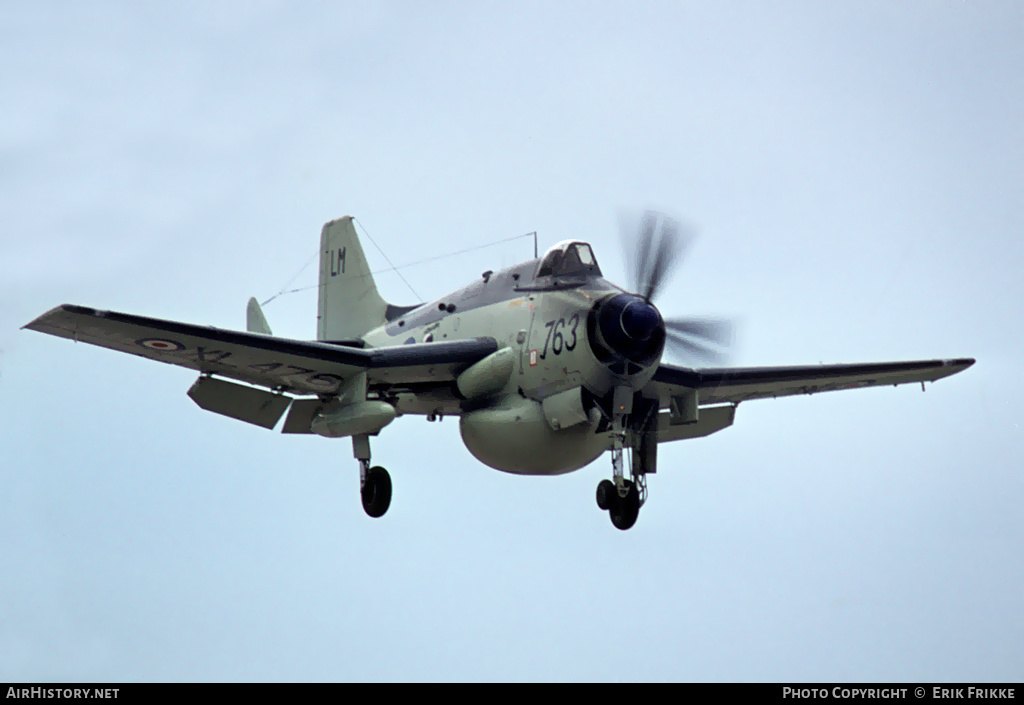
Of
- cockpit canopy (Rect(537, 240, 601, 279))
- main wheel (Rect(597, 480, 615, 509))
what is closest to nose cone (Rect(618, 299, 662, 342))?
cockpit canopy (Rect(537, 240, 601, 279))

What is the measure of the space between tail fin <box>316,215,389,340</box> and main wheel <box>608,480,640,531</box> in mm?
8420

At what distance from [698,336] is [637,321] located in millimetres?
1768

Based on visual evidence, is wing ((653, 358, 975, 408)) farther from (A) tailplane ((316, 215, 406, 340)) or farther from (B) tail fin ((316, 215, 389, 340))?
(B) tail fin ((316, 215, 389, 340))

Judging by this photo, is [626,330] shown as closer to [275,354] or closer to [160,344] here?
[275,354]

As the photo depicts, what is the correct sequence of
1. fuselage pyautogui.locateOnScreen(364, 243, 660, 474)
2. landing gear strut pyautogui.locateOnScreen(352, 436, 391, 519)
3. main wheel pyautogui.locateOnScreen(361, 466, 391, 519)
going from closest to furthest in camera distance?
fuselage pyautogui.locateOnScreen(364, 243, 660, 474)
landing gear strut pyautogui.locateOnScreen(352, 436, 391, 519)
main wheel pyautogui.locateOnScreen(361, 466, 391, 519)

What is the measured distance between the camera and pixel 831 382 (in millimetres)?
27547

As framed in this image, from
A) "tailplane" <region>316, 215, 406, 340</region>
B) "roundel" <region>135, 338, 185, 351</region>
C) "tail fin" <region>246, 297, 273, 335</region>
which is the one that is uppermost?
"tailplane" <region>316, 215, 406, 340</region>

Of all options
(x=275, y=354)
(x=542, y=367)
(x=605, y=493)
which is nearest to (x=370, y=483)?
(x=275, y=354)

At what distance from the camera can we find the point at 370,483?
26000 millimetres

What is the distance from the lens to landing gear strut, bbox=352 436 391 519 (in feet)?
84.8

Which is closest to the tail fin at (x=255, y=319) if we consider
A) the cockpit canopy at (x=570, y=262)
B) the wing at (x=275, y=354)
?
the wing at (x=275, y=354)

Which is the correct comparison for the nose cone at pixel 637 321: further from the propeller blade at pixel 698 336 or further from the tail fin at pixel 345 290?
the tail fin at pixel 345 290
